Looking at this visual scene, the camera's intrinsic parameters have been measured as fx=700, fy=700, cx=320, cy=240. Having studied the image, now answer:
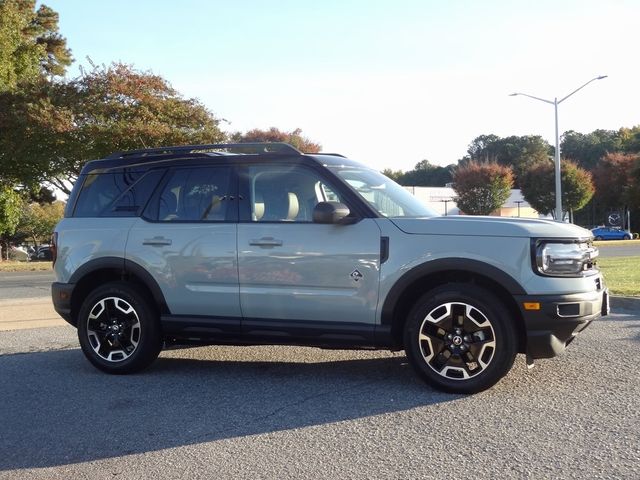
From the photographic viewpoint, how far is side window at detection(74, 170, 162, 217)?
6.45 meters

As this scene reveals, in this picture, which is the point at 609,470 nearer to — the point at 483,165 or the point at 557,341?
the point at 557,341

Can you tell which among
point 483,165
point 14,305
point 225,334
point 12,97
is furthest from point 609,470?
point 483,165

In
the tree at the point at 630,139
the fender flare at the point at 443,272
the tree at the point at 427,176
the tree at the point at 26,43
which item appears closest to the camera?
the fender flare at the point at 443,272

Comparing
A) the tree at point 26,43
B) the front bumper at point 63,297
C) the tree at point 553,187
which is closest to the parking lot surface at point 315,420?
the front bumper at point 63,297

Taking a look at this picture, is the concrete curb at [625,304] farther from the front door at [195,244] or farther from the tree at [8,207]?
the tree at [8,207]

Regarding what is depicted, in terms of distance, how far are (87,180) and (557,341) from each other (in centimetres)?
449

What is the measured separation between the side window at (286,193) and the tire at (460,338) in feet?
3.99

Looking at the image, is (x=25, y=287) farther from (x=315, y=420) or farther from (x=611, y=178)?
(x=611, y=178)

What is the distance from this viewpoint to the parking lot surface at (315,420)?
12.8 ft

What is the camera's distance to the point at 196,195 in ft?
20.5

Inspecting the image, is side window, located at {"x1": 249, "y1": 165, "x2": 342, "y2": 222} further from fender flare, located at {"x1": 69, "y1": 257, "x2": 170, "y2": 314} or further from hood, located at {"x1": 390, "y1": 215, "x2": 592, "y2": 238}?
fender flare, located at {"x1": 69, "y1": 257, "x2": 170, "y2": 314}

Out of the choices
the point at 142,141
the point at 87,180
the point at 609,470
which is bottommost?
the point at 609,470

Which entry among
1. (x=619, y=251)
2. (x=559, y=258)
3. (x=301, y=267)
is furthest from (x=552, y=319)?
(x=619, y=251)

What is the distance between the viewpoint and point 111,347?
6.32 metres
